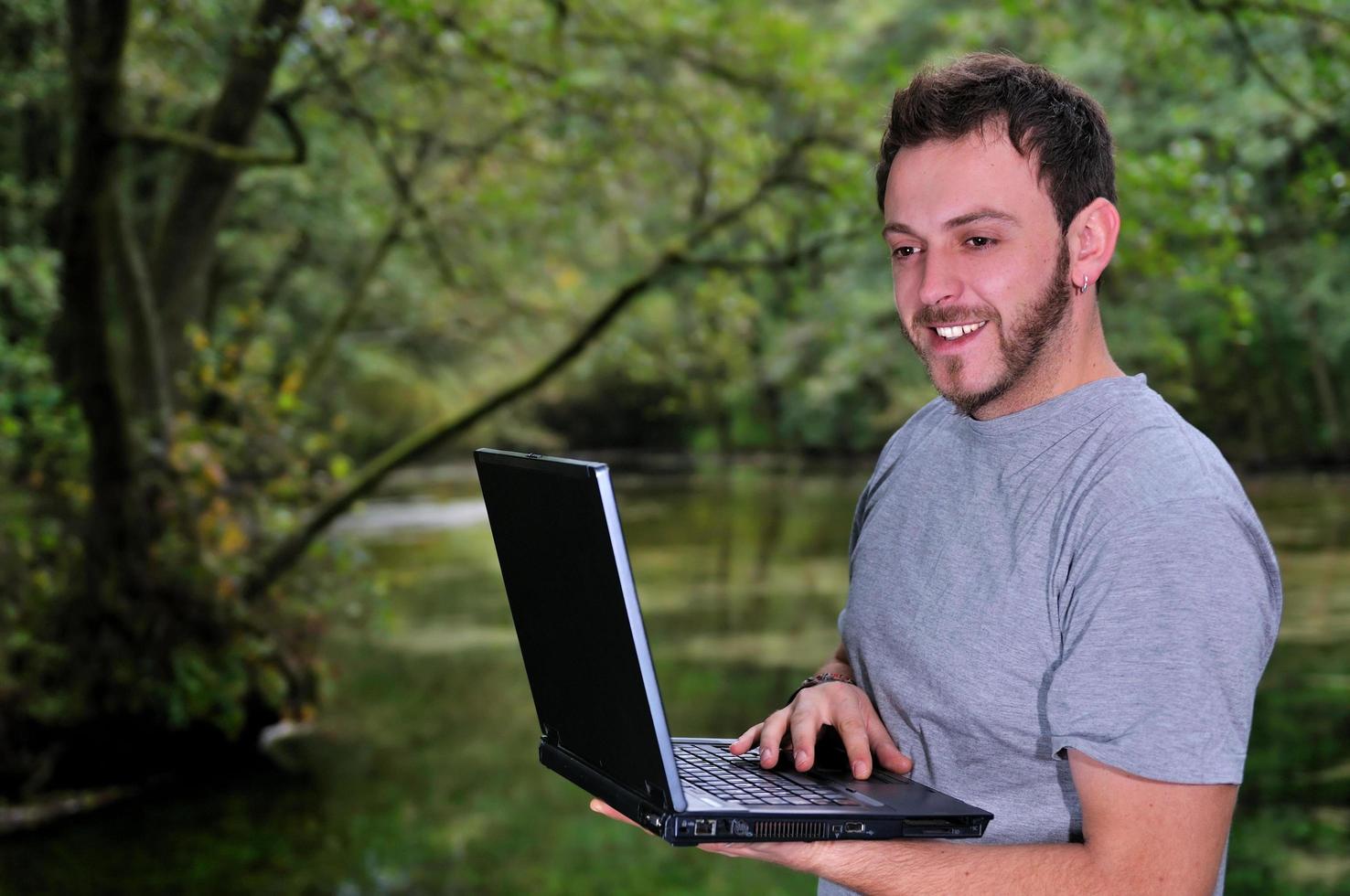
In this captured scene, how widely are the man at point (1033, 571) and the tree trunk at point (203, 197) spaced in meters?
5.16

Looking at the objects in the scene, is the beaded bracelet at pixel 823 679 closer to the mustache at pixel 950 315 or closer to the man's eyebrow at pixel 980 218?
the mustache at pixel 950 315

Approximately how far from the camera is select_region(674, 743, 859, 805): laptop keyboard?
4.92 feet

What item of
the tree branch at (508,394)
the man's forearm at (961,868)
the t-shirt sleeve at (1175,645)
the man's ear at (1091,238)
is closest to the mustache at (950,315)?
the man's ear at (1091,238)

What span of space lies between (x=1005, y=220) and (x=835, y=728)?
657 millimetres

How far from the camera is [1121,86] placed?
1931cm


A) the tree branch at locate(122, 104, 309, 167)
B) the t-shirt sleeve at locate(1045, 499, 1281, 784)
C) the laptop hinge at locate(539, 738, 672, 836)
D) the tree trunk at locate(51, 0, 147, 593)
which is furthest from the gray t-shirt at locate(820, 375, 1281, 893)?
the tree branch at locate(122, 104, 309, 167)

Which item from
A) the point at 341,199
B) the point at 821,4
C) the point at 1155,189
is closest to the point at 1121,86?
the point at 821,4

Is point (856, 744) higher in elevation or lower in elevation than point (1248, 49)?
lower

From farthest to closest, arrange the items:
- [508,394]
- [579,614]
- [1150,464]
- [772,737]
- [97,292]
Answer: [508,394] → [97,292] → [772,737] → [579,614] → [1150,464]

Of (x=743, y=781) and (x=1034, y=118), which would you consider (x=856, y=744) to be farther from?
(x=1034, y=118)

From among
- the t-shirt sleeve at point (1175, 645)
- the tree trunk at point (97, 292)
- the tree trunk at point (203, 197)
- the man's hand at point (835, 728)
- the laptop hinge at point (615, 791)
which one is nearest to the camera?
the t-shirt sleeve at point (1175, 645)

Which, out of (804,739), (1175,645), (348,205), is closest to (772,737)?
(804,739)

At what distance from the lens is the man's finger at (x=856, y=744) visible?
5.27 ft

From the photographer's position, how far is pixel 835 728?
5.63 ft
